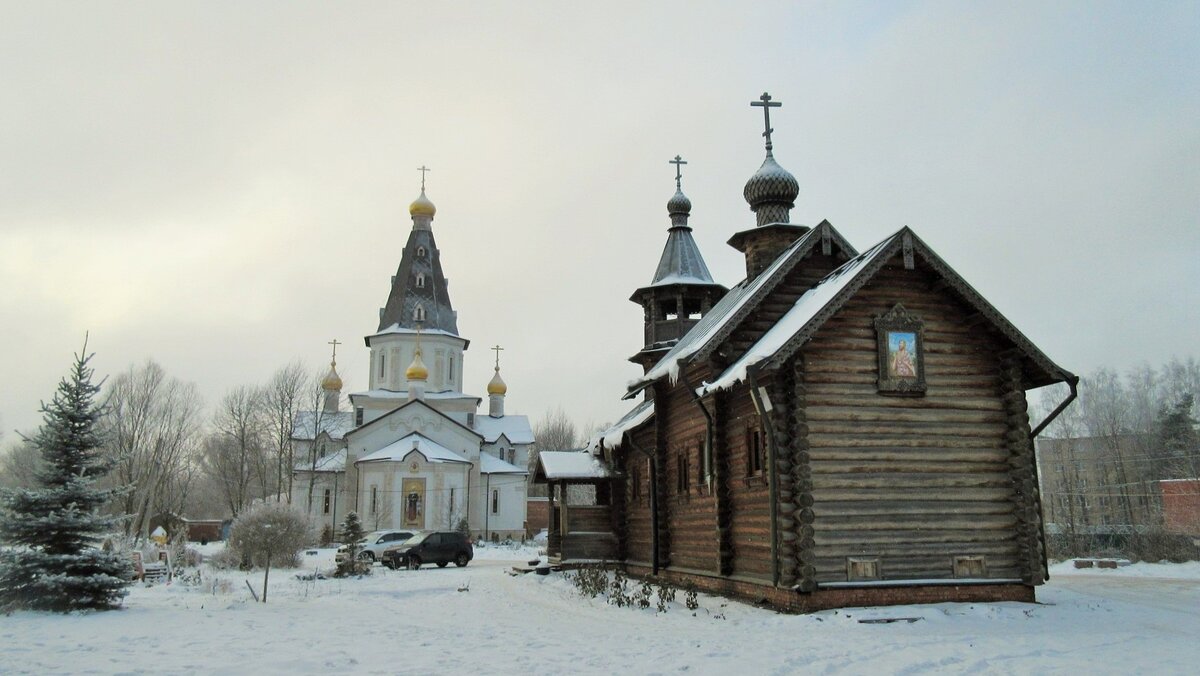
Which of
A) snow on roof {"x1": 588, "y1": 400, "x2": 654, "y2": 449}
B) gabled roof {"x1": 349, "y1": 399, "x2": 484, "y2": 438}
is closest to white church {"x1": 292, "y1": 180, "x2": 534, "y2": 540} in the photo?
gabled roof {"x1": 349, "y1": 399, "x2": 484, "y2": 438}

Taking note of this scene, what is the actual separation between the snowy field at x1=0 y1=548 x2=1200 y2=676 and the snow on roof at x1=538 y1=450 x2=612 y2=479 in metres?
7.56

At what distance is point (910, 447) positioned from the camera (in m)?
14.5

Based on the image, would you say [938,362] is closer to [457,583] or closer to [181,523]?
[457,583]

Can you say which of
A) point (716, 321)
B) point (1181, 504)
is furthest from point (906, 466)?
point (1181, 504)

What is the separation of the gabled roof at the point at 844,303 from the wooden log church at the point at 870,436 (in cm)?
3

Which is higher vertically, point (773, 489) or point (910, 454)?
point (910, 454)

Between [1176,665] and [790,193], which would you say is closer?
[1176,665]

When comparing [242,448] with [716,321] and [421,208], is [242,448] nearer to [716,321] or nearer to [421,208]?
[421,208]

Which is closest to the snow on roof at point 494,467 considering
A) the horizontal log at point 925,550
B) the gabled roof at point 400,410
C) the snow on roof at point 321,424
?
the gabled roof at point 400,410

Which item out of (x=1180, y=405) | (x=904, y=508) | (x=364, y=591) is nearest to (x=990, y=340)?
(x=904, y=508)

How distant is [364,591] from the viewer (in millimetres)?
20031

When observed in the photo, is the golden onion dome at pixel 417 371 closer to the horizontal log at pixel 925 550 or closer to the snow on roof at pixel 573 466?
the snow on roof at pixel 573 466

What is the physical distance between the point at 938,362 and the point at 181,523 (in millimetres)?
41727

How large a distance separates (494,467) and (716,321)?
37388 millimetres
